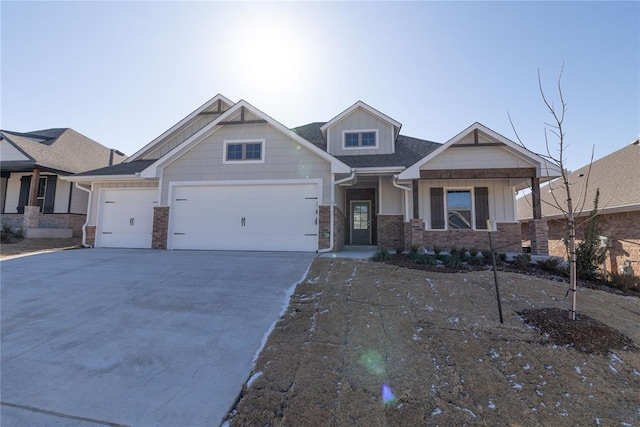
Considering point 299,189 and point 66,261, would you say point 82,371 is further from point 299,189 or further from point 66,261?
point 299,189

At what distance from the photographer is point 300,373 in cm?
309

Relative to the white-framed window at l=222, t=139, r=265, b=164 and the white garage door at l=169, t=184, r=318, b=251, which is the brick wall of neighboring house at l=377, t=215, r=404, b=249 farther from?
the white-framed window at l=222, t=139, r=265, b=164

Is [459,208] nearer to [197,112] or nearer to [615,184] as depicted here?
[615,184]

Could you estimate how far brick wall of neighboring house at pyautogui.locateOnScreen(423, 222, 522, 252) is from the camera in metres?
10.7

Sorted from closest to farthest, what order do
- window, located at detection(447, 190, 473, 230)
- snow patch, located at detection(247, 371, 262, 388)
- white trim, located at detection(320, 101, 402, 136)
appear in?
snow patch, located at detection(247, 371, 262, 388) → window, located at detection(447, 190, 473, 230) → white trim, located at detection(320, 101, 402, 136)

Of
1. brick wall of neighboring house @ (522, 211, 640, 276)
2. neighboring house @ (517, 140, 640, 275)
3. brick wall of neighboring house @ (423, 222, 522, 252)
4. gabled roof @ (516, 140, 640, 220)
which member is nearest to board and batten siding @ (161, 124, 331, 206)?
brick wall of neighboring house @ (423, 222, 522, 252)

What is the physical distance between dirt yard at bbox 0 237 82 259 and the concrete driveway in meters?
6.19

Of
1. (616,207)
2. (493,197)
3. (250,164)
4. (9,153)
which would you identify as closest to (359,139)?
(250,164)

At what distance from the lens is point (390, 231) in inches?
457

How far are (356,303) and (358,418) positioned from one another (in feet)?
7.87

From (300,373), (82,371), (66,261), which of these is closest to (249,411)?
(300,373)

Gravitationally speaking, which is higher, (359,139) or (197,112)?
(197,112)

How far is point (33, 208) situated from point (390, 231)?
17297 millimetres

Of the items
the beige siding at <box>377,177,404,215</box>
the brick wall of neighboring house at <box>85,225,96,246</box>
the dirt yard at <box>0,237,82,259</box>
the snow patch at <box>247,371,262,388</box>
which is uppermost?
the beige siding at <box>377,177,404,215</box>
